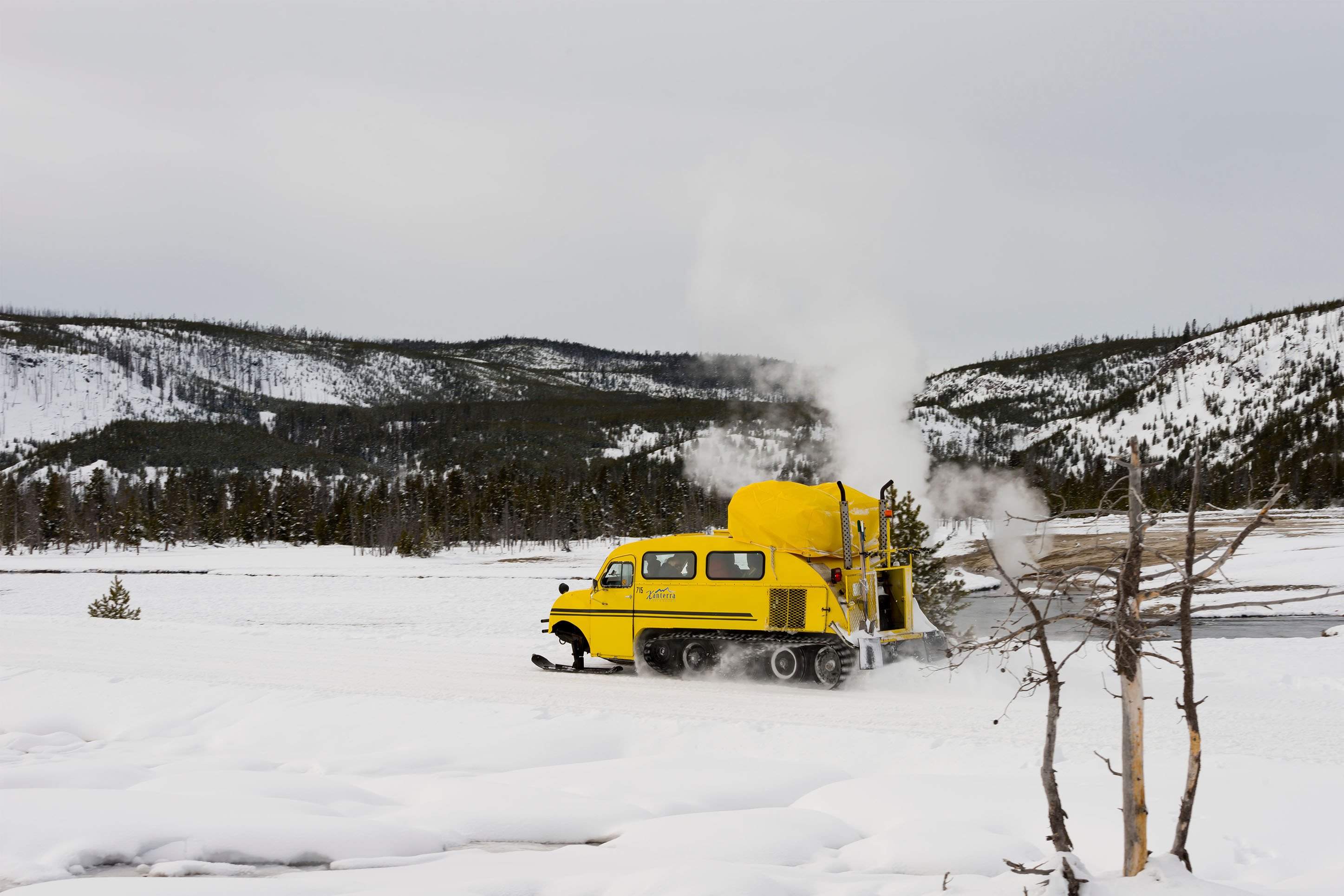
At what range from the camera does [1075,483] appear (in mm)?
98938

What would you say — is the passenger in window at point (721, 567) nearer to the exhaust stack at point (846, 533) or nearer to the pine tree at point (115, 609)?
the exhaust stack at point (846, 533)

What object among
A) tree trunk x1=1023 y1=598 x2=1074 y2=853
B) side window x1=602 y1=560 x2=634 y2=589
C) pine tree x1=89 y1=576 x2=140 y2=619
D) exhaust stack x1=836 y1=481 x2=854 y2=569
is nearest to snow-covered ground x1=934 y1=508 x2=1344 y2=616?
exhaust stack x1=836 y1=481 x2=854 y2=569

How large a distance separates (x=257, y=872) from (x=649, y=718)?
4978mm

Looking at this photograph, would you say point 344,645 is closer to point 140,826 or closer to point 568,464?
point 140,826

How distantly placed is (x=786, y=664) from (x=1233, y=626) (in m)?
21.3

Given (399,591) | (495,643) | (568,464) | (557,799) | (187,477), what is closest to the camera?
(557,799)

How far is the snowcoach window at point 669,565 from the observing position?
13984 mm

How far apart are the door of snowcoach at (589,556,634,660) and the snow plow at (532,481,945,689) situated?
0.02m

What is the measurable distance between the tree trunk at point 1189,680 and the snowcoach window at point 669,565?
9.91 metres

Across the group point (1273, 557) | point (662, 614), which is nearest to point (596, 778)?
point (662, 614)

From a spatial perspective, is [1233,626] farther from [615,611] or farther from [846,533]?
[615,611]

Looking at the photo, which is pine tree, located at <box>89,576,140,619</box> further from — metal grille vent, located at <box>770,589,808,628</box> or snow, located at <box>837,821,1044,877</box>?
snow, located at <box>837,821,1044,877</box>

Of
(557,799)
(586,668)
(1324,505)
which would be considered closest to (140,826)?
(557,799)

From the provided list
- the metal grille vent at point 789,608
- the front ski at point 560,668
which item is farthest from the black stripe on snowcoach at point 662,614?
the front ski at point 560,668
